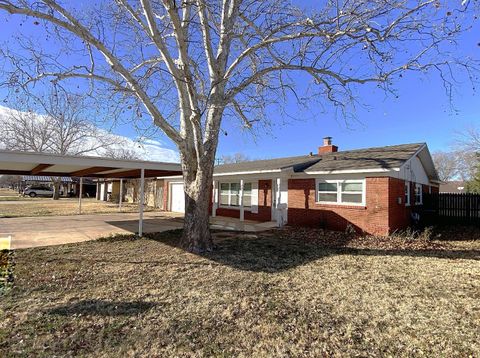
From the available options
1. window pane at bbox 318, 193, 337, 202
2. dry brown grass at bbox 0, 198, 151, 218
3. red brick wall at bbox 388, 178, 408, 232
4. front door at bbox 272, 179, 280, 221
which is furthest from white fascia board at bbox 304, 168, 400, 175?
dry brown grass at bbox 0, 198, 151, 218

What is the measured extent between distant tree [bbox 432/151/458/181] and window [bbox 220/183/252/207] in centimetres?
4343

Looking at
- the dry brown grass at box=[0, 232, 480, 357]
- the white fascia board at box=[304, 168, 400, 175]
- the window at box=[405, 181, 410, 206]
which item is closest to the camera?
the dry brown grass at box=[0, 232, 480, 357]

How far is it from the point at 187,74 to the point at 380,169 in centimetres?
732

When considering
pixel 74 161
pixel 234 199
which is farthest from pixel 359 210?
pixel 74 161

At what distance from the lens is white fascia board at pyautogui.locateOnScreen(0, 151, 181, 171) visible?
777 centimetres

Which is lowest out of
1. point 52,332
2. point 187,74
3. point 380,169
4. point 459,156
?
point 52,332

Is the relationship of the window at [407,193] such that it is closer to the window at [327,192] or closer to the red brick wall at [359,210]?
the red brick wall at [359,210]

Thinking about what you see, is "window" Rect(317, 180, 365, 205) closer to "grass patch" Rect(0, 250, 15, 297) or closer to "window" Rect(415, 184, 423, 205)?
"window" Rect(415, 184, 423, 205)

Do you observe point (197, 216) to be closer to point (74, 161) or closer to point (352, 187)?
point (74, 161)

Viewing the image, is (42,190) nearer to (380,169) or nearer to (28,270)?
(28,270)

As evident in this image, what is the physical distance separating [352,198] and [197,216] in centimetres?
678

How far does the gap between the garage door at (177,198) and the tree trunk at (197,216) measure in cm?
1311

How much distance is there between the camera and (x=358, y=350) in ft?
10.5

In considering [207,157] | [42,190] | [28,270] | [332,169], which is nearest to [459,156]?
[332,169]
